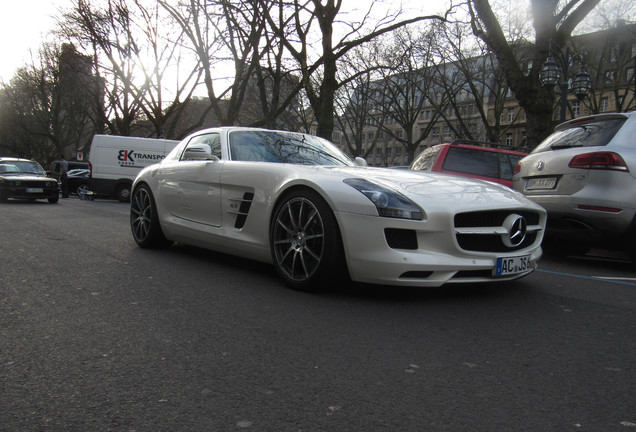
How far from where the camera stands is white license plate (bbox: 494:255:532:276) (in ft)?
12.4

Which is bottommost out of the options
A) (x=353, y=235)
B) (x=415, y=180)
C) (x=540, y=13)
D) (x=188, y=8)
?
(x=353, y=235)

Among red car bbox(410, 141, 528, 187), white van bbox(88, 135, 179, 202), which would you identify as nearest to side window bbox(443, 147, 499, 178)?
red car bbox(410, 141, 528, 187)

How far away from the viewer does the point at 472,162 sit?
9.40 metres

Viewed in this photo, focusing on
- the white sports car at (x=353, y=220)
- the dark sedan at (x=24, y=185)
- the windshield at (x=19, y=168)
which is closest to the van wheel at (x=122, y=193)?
the windshield at (x=19, y=168)

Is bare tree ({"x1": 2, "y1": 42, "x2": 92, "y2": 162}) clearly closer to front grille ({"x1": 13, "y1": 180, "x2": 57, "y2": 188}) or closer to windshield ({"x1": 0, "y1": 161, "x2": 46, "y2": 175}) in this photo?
windshield ({"x1": 0, "y1": 161, "x2": 46, "y2": 175})

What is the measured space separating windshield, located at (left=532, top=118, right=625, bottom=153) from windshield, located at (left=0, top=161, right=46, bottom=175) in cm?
1656

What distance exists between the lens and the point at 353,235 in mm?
3674

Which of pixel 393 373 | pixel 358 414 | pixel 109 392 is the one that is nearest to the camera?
pixel 358 414

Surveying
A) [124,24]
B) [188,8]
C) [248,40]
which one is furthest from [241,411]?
[124,24]

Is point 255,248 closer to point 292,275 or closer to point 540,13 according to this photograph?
point 292,275

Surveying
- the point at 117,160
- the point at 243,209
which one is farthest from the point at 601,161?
the point at 117,160

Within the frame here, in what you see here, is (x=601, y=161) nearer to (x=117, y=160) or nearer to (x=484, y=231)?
(x=484, y=231)

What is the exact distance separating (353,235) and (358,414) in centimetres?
182

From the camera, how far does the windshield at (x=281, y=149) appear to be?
4.96 meters
